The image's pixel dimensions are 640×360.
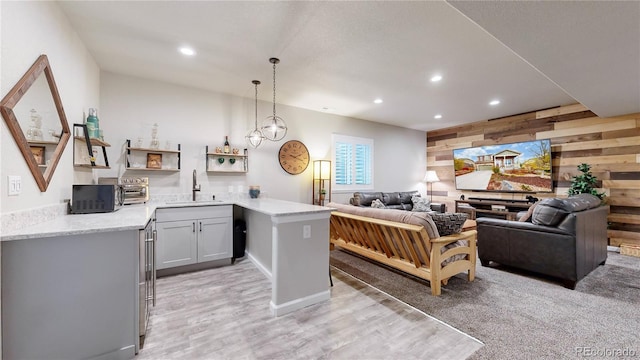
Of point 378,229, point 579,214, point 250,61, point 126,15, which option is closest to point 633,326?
point 579,214

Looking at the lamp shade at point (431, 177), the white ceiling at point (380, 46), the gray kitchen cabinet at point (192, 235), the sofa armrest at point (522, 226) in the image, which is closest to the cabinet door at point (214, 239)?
the gray kitchen cabinet at point (192, 235)

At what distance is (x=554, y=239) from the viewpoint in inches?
118

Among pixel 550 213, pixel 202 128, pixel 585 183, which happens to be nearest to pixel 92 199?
pixel 202 128

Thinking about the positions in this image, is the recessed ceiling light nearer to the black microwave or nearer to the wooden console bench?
the black microwave

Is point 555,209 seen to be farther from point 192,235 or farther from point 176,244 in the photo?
point 176,244

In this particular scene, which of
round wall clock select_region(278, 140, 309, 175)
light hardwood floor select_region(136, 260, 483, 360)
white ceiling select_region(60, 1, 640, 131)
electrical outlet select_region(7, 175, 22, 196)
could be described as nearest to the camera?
electrical outlet select_region(7, 175, 22, 196)

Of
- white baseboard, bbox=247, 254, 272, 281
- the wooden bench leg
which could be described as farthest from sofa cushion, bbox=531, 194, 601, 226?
white baseboard, bbox=247, 254, 272, 281

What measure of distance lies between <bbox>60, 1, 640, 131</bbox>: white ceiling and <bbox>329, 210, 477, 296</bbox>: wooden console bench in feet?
6.46

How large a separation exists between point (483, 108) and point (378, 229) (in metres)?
3.92

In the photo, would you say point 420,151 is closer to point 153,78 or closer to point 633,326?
point 633,326

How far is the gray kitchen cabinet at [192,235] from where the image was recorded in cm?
332

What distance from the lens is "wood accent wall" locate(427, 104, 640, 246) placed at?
4492 mm

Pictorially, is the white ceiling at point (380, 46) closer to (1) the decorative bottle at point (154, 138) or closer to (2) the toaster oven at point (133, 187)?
(1) the decorative bottle at point (154, 138)

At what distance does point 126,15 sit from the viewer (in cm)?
241
